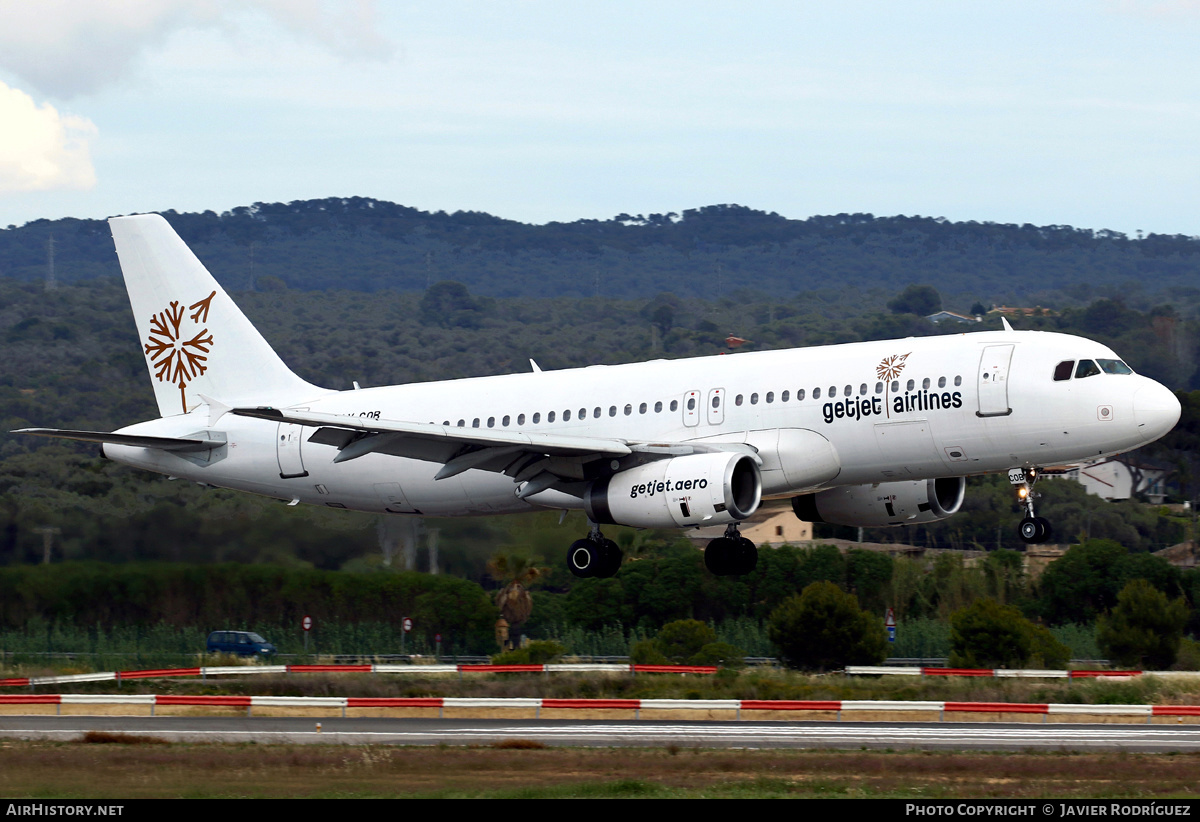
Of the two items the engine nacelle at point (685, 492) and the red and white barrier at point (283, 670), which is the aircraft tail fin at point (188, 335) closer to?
the red and white barrier at point (283, 670)

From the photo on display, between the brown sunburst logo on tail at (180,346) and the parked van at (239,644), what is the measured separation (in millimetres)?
7605

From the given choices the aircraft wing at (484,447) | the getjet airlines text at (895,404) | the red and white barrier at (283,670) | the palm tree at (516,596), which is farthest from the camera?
the palm tree at (516,596)

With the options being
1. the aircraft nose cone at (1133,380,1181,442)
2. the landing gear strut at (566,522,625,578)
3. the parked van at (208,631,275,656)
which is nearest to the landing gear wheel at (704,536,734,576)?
the landing gear strut at (566,522,625,578)

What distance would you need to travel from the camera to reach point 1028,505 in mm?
34594

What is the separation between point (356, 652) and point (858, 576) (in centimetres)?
3831

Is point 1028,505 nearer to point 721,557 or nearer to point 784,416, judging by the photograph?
point 784,416

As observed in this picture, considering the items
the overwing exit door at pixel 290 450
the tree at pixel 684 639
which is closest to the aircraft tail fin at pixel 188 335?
the overwing exit door at pixel 290 450

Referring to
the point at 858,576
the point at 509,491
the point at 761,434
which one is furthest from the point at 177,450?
the point at 858,576

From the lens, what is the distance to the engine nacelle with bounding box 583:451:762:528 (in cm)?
3434

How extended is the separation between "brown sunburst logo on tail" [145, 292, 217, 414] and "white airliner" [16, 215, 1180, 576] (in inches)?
1.5

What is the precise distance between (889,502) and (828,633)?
28748mm

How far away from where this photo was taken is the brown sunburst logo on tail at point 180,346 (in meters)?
44.1

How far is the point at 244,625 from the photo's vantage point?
149 ft
